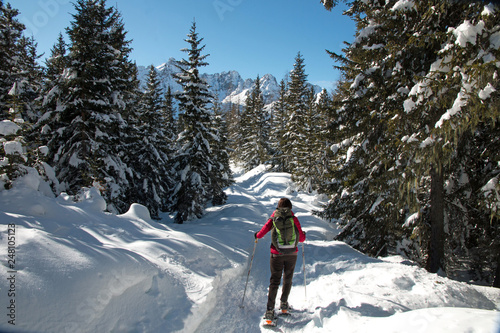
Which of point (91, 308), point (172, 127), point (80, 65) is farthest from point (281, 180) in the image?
point (91, 308)

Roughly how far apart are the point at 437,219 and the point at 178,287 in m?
7.18

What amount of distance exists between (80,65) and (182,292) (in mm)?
13375

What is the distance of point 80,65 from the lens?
40.7 feet

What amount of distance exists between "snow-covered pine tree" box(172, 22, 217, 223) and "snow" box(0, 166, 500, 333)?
30.9 feet

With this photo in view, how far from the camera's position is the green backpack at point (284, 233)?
4.60 m

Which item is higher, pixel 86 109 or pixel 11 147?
pixel 86 109

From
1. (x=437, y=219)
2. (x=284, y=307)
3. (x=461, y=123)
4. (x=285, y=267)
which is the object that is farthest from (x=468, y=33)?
(x=284, y=307)

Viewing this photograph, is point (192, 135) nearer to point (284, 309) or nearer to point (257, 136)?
point (284, 309)

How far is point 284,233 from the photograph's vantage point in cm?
461

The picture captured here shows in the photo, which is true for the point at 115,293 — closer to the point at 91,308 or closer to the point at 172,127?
the point at 91,308

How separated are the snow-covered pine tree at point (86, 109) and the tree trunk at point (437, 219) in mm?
13566

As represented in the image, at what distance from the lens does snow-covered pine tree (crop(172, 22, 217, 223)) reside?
671 inches

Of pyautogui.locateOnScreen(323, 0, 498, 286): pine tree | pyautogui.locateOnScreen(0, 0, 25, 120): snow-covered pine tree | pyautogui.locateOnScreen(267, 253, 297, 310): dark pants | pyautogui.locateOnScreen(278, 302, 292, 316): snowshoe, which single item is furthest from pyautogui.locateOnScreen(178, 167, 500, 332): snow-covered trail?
pyautogui.locateOnScreen(0, 0, 25, 120): snow-covered pine tree

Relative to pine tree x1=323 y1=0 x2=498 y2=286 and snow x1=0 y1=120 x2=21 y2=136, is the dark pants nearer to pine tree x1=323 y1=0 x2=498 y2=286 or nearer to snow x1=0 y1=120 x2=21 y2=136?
pine tree x1=323 y1=0 x2=498 y2=286
